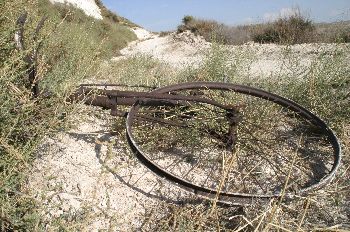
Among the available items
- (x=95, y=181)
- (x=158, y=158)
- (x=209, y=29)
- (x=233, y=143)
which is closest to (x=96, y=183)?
(x=95, y=181)

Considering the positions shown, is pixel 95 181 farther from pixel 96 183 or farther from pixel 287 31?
pixel 287 31

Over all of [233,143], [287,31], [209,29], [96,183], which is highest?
[209,29]

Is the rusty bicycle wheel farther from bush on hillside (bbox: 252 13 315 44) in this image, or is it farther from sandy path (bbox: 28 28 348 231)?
bush on hillside (bbox: 252 13 315 44)

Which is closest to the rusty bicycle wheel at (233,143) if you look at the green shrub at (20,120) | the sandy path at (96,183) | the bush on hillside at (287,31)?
the sandy path at (96,183)

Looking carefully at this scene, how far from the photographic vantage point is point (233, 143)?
3.29 m

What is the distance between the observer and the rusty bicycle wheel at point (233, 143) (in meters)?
3.16

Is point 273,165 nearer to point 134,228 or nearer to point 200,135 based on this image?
point 200,135

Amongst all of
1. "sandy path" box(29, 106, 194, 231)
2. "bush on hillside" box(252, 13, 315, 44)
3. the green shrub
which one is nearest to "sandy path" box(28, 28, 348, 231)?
"sandy path" box(29, 106, 194, 231)

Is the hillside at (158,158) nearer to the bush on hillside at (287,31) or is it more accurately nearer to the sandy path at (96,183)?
the sandy path at (96,183)

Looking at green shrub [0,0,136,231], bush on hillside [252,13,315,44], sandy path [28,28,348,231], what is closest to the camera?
green shrub [0,0,136,231]

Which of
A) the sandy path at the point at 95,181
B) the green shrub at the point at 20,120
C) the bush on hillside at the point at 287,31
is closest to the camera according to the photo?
the green shrub at the point at 20,120

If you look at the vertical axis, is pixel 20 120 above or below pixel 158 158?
above

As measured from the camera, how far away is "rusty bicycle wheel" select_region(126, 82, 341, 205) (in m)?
3.16

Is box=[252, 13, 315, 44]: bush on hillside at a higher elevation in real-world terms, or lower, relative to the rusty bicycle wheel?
higher
